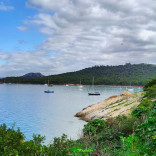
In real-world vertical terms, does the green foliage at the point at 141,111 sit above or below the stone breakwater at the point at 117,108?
above

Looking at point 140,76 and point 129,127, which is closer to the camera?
point 129,127

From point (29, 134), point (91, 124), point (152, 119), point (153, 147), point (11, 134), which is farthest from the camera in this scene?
point (29, 134)

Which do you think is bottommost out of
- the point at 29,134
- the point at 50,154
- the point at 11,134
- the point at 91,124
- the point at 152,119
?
the point at 29,134

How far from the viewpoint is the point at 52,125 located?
95.6ft

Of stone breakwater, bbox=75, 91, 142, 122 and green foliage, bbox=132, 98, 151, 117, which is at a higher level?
green foliage, bbox=132, 98, 151, 117

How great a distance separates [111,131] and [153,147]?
5.69 metres

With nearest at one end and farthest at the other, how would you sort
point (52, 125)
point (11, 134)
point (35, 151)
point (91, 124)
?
point (35, 151), point (11, 134), point (91, 124), point (52, 125)

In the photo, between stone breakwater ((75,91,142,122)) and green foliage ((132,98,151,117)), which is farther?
stone breakwater ((75,91,142,122))

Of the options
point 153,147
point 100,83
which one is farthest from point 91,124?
point 100,83

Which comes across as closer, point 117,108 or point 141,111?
point 141,111

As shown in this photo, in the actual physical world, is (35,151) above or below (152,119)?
below

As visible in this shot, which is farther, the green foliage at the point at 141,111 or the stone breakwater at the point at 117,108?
the stone breakwater at the point at 117,108

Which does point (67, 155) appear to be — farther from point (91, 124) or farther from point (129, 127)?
point (91, 124)

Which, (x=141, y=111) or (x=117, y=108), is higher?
(x=141, y=111)
